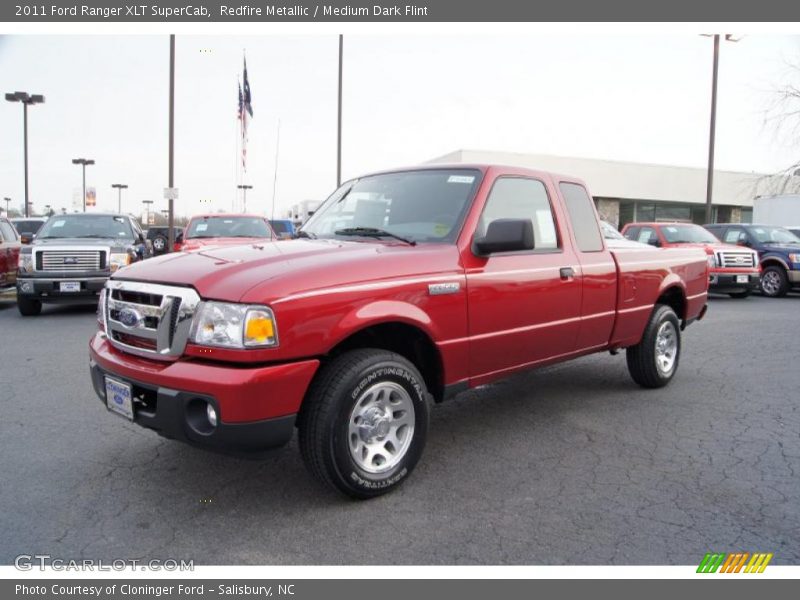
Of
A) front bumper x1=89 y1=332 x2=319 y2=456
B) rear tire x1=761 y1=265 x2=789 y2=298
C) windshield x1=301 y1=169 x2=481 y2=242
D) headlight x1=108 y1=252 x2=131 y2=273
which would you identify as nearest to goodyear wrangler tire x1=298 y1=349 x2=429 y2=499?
front bumper x1=89 y1=332 x2=319 y2=456

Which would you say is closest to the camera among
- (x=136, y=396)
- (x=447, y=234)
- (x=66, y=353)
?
(x=136, y=396)

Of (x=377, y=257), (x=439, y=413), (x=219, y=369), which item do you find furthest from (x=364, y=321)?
(x=439, y=413)

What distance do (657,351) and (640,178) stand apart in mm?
33545

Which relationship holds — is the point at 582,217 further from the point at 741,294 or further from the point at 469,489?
the point at 741,294

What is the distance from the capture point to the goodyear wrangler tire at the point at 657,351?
5.63 metres

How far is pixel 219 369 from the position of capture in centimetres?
294

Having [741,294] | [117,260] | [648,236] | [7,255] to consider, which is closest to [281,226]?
[7,255]

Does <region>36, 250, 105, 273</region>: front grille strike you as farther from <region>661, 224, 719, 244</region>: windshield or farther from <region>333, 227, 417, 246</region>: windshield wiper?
<region>661, 224, 719, 244</region>: windshield

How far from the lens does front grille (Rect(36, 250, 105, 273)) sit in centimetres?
1027

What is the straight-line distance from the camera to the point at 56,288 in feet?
33.6

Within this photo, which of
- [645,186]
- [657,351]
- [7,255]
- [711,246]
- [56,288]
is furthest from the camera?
[645,186]

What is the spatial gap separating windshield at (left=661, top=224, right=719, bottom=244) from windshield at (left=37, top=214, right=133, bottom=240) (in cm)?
1138

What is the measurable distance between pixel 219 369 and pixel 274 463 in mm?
1263

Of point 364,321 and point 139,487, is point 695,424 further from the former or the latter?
point 139,487
